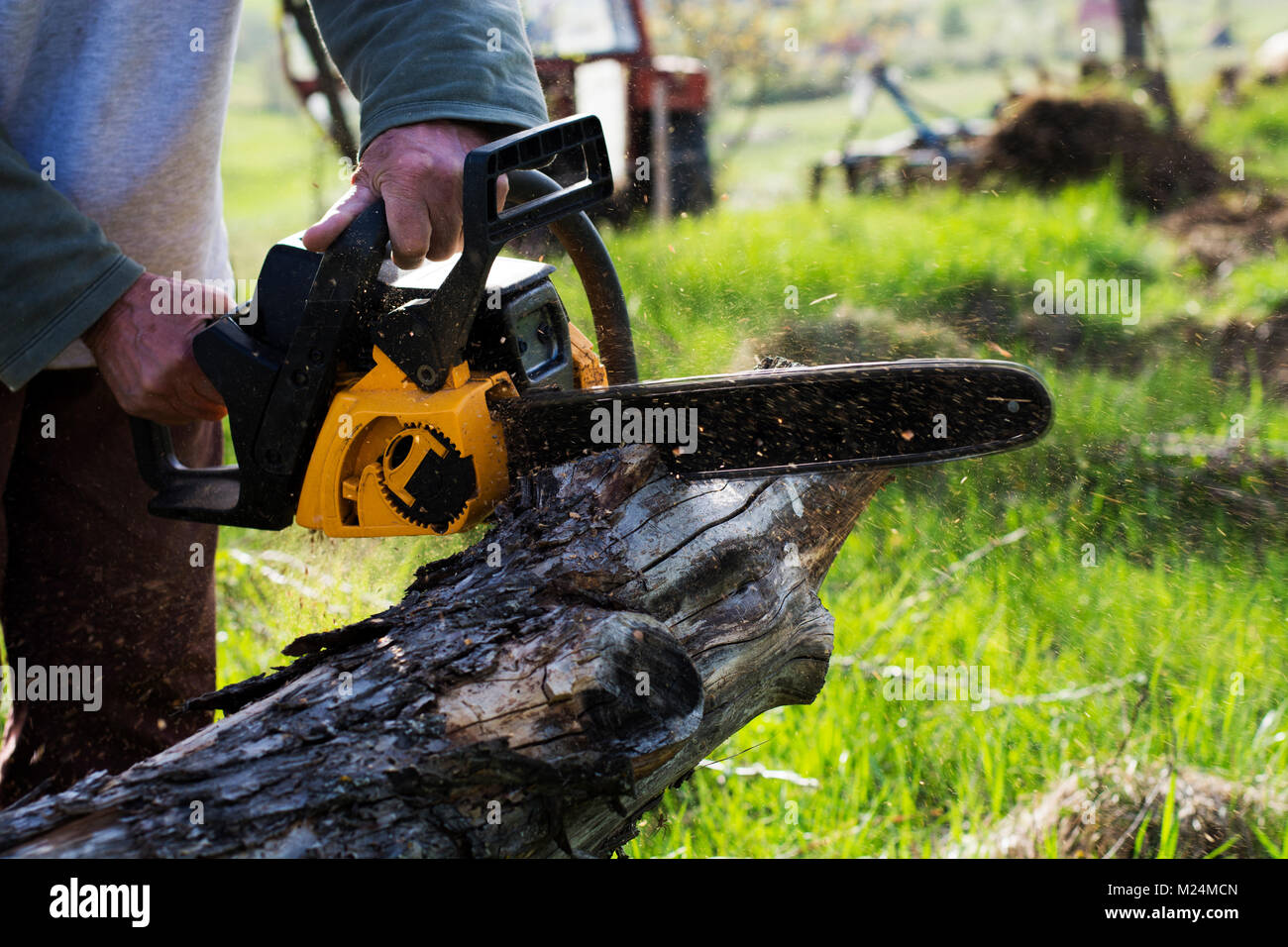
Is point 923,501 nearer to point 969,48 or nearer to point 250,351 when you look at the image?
point 250,351

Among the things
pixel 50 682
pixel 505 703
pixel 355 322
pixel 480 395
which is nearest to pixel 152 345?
pixel 355 322

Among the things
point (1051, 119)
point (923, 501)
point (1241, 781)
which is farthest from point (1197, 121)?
point (1241, 781)

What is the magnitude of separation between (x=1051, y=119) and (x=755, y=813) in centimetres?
736

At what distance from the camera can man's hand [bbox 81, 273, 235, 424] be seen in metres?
1.96

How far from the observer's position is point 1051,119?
27.3ft

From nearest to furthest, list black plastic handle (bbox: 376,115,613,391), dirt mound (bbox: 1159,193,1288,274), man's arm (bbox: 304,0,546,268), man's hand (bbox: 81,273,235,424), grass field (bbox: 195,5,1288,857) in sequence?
black plastic handle (bbox: 376,115,613,391), man's arm (bbox: 304,0,546,268), man's hand (bbox: 81,273,235,424), grass field (bbox: 195,5,1288,857), dirt mound (bbox: 1159,193,1288,274)

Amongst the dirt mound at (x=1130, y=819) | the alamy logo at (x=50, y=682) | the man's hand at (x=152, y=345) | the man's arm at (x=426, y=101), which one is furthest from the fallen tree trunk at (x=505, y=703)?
the alamy logo at (x=50, y=682)

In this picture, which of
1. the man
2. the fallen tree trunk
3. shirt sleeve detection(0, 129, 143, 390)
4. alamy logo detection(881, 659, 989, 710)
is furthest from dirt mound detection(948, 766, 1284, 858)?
shirt sleeve detection(0, 129, 143, 390)

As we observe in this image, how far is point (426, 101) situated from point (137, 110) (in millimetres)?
734

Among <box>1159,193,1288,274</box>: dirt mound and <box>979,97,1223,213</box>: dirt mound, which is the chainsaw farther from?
<box>979,97,1223,213</box>: dirt mound

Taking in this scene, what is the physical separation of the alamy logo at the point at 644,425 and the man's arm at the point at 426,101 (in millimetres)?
429

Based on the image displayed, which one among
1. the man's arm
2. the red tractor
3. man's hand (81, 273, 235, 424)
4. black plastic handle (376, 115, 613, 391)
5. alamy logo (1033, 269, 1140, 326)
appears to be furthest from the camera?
the red tractor

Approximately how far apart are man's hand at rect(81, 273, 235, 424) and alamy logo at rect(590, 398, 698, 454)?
2.57 feet
